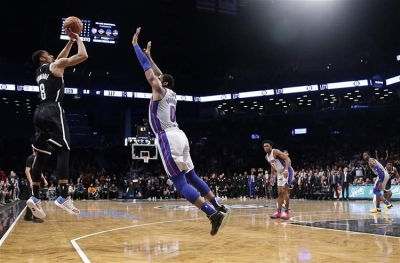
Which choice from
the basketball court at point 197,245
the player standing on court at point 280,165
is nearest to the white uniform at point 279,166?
the player standing on court at point 280,165

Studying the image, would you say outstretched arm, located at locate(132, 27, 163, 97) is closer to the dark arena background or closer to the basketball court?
the basketball court

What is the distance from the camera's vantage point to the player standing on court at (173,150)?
4.59 metres

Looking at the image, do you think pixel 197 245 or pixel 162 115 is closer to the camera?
pixel 197 245

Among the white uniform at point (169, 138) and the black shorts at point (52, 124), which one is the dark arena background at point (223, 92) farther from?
the black shorts at point (52, 124)

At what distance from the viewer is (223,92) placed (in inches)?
1432

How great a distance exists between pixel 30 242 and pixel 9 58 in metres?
29.5

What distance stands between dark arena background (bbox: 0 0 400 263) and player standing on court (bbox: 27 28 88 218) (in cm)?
1603

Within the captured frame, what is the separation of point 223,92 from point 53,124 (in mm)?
31952

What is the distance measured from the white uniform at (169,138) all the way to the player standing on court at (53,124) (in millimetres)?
1023

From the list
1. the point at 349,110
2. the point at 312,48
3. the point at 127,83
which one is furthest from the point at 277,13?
the point at 127,83

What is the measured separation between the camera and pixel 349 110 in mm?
33656

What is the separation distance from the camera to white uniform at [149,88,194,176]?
4652 millimetres

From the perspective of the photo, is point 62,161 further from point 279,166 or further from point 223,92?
point 223,92

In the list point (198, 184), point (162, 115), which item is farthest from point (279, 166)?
point (162, 115)
